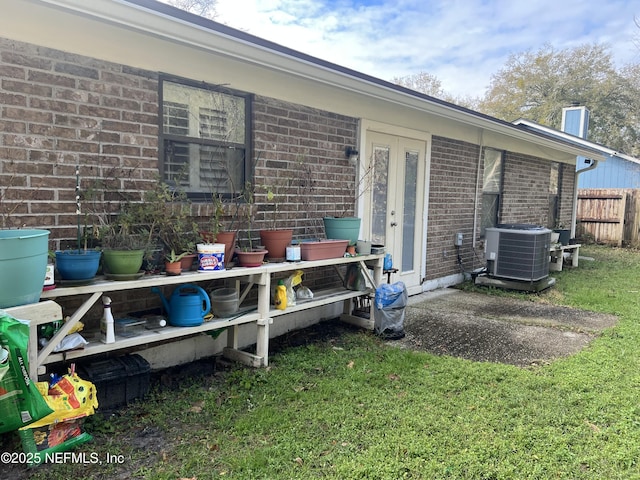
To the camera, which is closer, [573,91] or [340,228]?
[340,228]

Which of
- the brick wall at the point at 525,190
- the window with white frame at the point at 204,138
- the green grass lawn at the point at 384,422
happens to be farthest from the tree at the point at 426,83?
the green grass lawn at the point at 384,422

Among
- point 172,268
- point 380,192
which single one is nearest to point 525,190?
point 380,192

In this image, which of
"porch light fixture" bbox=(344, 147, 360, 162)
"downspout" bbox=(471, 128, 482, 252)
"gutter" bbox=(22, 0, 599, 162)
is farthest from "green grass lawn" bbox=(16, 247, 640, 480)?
"downspout" bbox=(471, 128, 482, 252)

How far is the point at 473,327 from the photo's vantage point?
5.23 metres

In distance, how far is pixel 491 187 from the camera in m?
8.41

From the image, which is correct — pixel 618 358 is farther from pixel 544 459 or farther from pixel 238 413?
pixel 238 413

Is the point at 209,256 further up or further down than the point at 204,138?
further down

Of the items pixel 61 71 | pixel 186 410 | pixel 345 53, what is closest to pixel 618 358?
pixel 186 410

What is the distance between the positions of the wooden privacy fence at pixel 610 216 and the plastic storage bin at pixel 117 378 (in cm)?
1437

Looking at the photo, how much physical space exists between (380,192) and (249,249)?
8.34 feet

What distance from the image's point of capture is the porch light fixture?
5.47 m

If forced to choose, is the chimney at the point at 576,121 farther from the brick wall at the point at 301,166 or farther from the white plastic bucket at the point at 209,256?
the white plastic bucket at the point at 209,256

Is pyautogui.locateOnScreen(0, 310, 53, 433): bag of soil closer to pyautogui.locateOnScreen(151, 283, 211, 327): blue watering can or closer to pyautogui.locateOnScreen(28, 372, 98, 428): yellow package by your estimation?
pyautogui.locateOnScreen(28, 372, 98, 428): yellow package

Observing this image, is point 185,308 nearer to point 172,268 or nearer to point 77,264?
point 172,268
